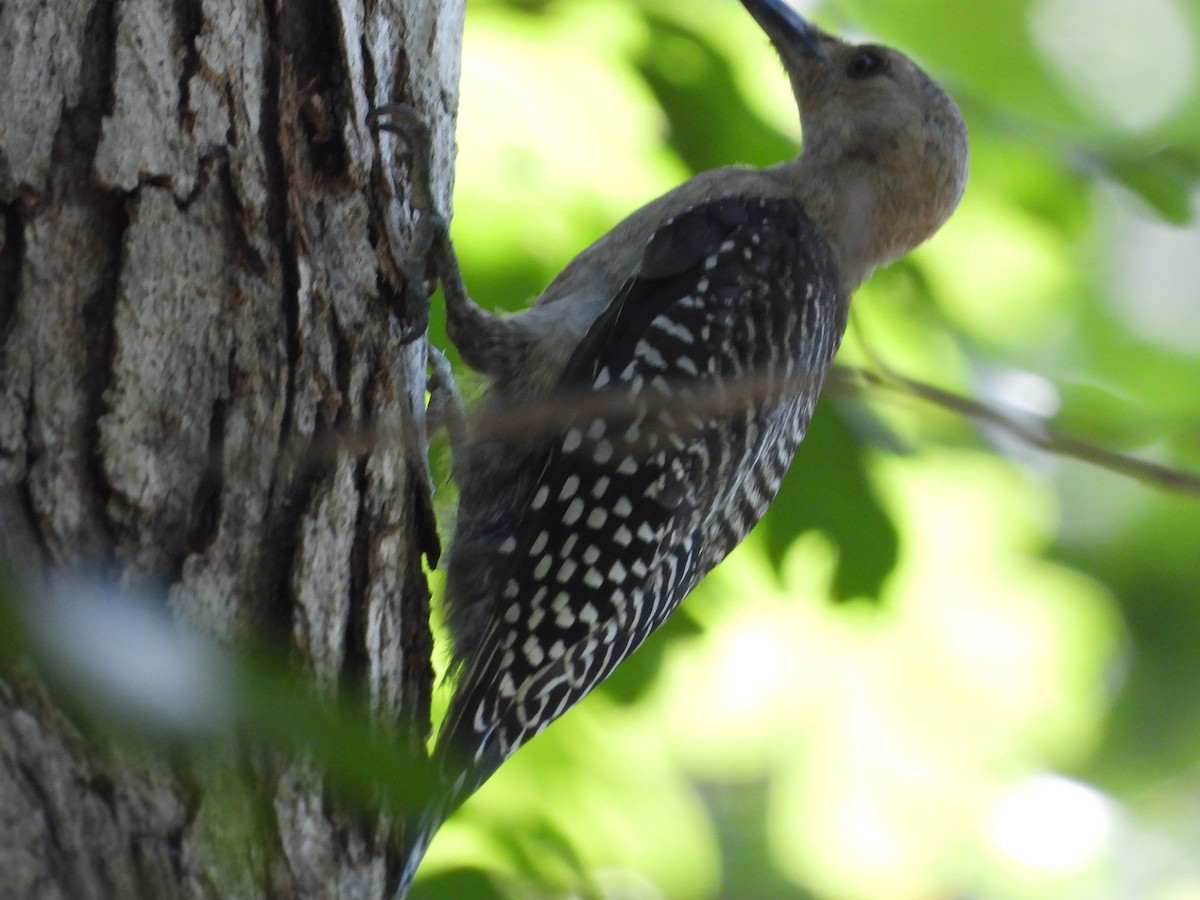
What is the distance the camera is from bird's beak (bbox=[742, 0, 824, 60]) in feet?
11.3

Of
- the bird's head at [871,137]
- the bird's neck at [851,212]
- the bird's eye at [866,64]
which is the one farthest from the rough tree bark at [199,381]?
the bird's eye at [866,64]

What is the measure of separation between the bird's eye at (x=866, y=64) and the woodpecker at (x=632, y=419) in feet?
1.23

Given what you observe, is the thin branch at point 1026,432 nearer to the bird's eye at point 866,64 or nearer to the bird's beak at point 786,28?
the bird's beak at point 786,28

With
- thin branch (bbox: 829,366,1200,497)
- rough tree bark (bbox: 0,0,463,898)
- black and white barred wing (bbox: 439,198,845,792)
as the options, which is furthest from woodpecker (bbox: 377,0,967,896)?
thin branch (bbox: 829,366,1200,497)

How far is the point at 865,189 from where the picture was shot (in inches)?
132

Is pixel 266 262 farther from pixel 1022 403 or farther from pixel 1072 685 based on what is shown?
pixel 1072 685

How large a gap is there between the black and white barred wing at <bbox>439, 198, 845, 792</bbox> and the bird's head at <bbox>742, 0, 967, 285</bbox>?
42 centimetres

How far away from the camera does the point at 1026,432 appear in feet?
3.67

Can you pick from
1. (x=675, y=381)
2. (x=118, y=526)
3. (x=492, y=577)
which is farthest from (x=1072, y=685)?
(x=118, y=526)

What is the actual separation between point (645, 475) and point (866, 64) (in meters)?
1.73

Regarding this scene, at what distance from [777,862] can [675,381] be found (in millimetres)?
2240

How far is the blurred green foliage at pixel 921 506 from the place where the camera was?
189 centimetres

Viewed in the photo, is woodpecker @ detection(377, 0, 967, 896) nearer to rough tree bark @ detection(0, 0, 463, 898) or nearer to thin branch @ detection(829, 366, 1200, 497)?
rough tree bark @ detection(0, 0, 463, 898)

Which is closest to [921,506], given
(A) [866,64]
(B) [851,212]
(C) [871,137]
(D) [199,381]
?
(B) [851,212]
